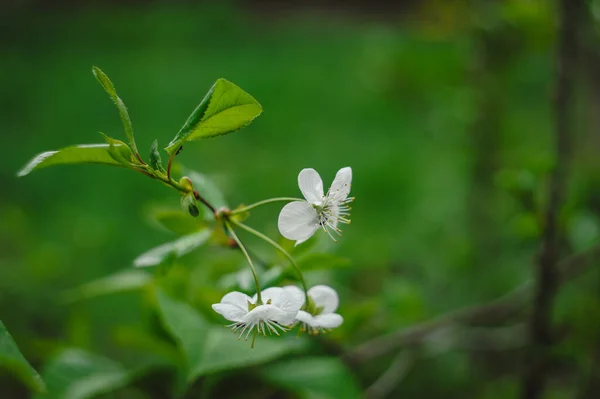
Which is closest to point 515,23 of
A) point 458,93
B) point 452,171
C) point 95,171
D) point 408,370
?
point 458,93

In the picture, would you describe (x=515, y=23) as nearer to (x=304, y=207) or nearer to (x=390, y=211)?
(x=304, y=207)

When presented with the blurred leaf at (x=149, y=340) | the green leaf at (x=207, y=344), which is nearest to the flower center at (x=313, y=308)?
the green leaf at (x=207, y=344)

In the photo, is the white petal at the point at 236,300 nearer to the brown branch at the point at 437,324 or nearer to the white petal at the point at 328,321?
the white petal at the point at 328,321

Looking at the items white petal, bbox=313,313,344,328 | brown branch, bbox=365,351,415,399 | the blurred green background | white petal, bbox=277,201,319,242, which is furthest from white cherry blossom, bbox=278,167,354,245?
brown branch, bbox=365,351,415,399

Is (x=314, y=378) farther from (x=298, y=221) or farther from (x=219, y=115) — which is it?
(x=219, y=115)

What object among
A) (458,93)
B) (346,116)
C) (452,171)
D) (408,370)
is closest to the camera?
(408,370)

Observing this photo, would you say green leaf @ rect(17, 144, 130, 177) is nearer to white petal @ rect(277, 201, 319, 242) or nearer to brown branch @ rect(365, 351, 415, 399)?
white petal @ rect(277, 201, 319, 242)
